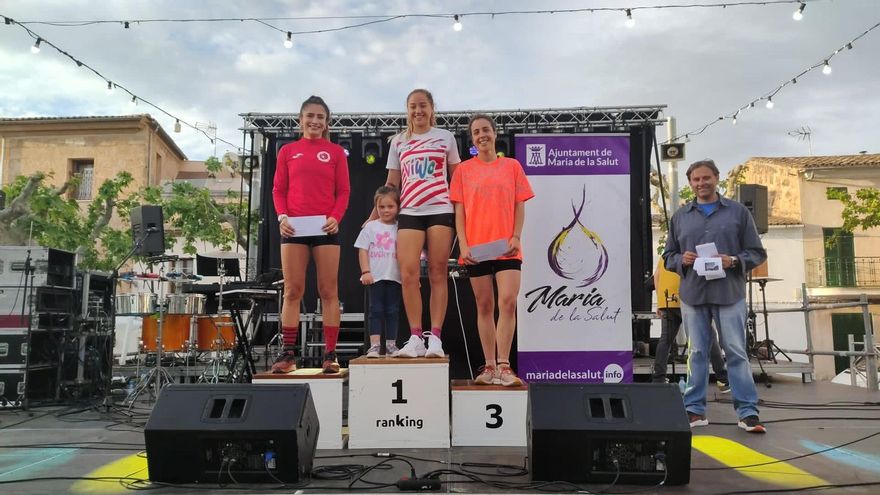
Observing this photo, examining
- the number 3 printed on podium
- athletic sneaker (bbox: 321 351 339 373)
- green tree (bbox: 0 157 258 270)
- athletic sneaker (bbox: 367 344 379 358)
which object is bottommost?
the number 3 printed on podium

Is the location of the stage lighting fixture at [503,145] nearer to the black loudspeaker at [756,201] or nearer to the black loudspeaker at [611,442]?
the black loudspeaker at [756,201]

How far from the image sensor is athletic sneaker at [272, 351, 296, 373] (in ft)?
12.3

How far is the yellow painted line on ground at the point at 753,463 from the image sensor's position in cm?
265

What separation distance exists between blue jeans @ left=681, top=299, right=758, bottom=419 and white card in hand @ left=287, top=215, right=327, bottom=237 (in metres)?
2.43

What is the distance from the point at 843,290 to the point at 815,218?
249 centimetres

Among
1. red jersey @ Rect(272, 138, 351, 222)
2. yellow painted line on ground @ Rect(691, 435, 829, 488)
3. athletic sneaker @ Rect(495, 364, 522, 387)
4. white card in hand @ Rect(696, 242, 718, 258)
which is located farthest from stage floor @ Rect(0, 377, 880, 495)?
red jersey @ Rect(272, 138, 351, 222)

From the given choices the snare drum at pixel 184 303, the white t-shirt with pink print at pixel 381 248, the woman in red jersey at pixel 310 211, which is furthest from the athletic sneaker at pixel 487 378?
the snare drum at pixel 184 303

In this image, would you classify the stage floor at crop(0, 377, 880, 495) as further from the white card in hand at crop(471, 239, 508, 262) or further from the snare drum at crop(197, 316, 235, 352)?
the snare drum at crop(197, 316, 235, 352)

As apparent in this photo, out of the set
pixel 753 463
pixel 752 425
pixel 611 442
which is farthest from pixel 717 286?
pixel 611 442

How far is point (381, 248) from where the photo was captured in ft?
14.5

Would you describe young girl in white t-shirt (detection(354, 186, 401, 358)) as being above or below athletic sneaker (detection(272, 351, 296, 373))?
above

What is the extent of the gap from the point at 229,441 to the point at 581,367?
2487 millimetres

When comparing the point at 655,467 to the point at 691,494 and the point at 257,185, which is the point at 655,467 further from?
the point at 257,185

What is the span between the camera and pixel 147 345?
6734 mm
